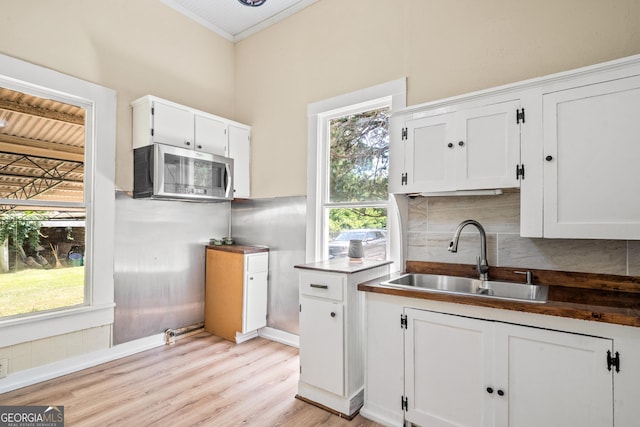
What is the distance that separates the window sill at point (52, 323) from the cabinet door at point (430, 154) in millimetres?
2623

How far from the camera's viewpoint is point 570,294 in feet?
5.72

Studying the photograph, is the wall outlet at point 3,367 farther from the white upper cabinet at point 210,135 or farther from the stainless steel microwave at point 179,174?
the white upper cabinet at point 210,135

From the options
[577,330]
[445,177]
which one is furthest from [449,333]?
[445,177]

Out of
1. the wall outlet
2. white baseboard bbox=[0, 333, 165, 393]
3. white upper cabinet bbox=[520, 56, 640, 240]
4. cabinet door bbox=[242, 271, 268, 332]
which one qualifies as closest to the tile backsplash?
white upper cabinet bbox=[520, 56, 640, 240]

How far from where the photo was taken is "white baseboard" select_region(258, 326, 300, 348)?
10.6ft

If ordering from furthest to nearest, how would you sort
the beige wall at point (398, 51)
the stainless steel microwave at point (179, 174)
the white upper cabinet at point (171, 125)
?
the white upper cabinet at point (171, 125)
the stainless steel microwave at point (179, 174)
the beige wall at point (398, 51)

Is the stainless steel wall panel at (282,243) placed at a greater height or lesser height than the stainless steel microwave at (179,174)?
lesser

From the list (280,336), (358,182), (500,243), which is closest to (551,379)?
(500,243)

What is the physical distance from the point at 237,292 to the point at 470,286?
6.78 ft

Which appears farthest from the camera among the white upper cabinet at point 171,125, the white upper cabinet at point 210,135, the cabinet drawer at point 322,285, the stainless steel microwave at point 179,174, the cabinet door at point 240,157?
the cabinet door at point 240,157

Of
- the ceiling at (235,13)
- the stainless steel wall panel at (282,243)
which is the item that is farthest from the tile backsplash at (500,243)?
the ceiling at (235,13)

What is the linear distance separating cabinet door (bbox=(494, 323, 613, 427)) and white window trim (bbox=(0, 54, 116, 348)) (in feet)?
9.53

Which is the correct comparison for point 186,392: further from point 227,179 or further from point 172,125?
point 172,125

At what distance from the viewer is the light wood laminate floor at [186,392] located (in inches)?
80.0
